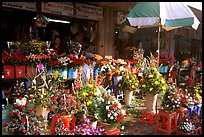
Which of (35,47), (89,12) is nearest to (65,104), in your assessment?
(35,47)

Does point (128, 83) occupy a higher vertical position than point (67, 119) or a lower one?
higher

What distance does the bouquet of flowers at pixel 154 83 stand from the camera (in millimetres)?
4699

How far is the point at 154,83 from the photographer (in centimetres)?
473

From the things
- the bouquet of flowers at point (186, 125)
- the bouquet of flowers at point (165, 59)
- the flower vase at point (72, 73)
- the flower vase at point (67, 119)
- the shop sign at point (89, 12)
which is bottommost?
the bouquet of flowers at point (186, 125)

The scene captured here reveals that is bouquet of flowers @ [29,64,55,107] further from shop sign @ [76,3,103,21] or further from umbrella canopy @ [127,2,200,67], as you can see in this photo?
shop sign @ [76,3,103,21]

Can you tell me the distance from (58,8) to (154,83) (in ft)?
11.5

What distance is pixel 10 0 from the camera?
5328 millimetres

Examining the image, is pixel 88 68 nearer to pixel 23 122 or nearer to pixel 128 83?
pixel 128 83

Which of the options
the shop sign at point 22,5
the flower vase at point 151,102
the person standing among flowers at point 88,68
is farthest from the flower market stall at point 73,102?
the shop sign at point 22,5

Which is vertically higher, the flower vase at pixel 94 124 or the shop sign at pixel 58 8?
the shop sign at pixel 58 8

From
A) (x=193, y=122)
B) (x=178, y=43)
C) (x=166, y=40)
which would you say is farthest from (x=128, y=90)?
(x=178, y=43)

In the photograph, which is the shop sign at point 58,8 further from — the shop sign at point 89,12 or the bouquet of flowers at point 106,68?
the bouquet of flowers at point 106,68

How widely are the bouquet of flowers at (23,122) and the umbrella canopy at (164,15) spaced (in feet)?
9.61

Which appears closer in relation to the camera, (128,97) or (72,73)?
(72,73)
